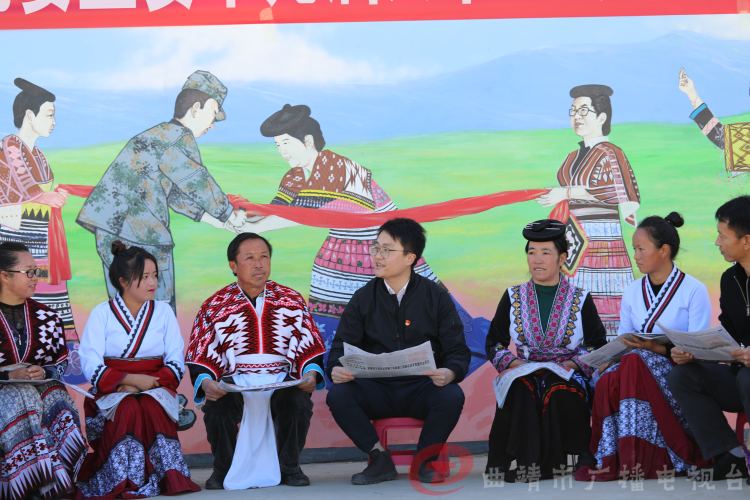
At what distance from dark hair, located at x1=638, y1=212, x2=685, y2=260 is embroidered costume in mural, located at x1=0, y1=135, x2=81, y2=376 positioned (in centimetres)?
300

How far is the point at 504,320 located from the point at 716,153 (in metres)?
1.72

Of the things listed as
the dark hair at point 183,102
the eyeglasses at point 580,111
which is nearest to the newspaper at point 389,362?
the dark hair at point 183,102

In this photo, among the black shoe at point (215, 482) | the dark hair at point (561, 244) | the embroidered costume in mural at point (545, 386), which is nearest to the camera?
the embroidered costume in mural at point (545, 386)

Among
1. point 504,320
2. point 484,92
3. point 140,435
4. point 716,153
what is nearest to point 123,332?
point 140,435

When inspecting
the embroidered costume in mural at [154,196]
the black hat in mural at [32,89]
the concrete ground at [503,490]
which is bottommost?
the concrete ground at [503,490]

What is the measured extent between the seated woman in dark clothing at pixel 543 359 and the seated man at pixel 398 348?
0.23 metres

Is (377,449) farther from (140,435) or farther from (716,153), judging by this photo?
(716,153)

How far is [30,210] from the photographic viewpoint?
6004 mm

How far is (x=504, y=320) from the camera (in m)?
5.48

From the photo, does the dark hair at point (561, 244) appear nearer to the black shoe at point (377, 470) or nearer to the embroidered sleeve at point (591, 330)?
the embroidered sleeve at point (591, 330)

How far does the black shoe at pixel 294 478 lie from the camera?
17.0ft

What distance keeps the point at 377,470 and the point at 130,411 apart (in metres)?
1.13

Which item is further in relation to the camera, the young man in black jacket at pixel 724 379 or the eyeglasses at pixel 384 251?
the eyeglasses at pixel 384 251

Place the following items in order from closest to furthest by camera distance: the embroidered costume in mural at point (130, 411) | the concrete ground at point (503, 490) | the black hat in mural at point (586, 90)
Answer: the concrete ground at point (503, 490) → the embroidered costume in mural at point (130, 411) → the black hat in mural at point (586, 90)
